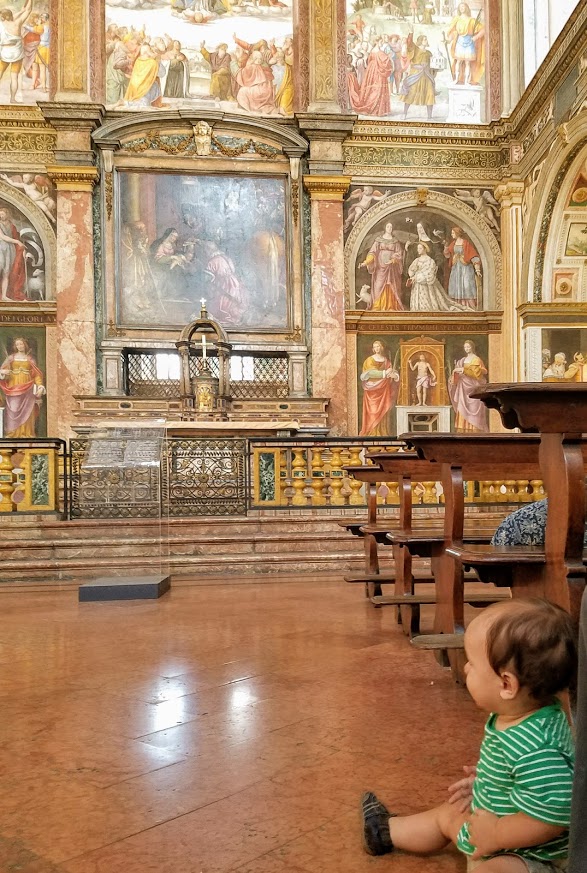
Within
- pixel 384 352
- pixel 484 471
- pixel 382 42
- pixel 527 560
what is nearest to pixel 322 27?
pixel 382 42

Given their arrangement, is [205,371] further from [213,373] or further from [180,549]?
[180,549]

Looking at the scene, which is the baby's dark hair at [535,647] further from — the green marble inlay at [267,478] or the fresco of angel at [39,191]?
the fresco of angel at [39,191]

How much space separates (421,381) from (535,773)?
12012mm

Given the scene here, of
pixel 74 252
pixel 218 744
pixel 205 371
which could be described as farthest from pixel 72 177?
pixel 218 744

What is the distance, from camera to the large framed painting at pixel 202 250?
1259 centimetres

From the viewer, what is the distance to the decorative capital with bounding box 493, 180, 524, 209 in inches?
505

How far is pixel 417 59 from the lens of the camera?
1359 centimetres

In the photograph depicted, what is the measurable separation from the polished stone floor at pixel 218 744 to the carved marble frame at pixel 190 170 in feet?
28.6

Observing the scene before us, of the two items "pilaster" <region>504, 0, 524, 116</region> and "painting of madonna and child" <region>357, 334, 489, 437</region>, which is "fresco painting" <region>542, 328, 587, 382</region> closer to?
"painting of madonna and child" <region>357, 334, 489, 437</region>

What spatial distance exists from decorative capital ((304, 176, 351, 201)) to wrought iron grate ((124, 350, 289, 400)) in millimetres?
2970

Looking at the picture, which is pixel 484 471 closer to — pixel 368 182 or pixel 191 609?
pixel 191 609

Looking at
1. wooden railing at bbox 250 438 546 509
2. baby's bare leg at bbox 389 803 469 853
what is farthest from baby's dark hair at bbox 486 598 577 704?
wooden railing at bbox 250 438 546 509

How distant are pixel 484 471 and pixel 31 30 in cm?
1302

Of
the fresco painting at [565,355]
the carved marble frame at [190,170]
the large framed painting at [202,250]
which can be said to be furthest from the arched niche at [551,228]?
the large framed painting at [202,250]
